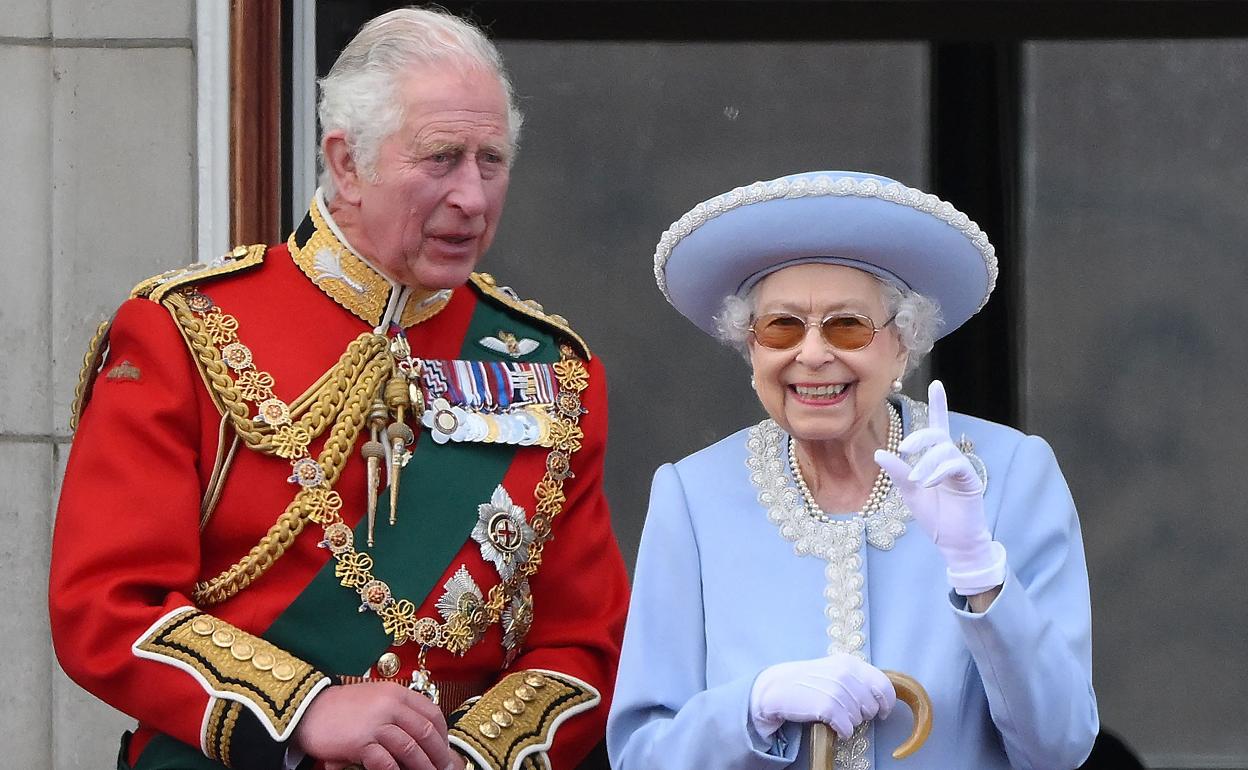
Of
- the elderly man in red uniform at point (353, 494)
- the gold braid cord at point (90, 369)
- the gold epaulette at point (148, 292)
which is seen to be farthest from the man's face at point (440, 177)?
the gold braid cord at point (90, 369)

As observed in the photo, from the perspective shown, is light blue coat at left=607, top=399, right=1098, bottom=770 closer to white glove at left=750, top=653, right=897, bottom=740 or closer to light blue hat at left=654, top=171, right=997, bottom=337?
white glove at left=750, top=653, right=897, bottom=740

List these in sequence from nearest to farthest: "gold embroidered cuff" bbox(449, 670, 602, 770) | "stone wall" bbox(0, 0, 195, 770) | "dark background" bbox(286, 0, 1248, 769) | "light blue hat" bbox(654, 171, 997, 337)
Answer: "light blue hat" bbox(654, 171, 997, 337) → "gold embroidered cuff" bbox(449, 670, 602, 770) → "stone wall" bbox(0, 0, 195, 770) → "dark background" bbox(286, 0, 1248, 769)

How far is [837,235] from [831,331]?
121 millimetres

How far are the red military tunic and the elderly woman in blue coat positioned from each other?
0.43 metres

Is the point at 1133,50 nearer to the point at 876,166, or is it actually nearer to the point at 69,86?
the point at 876,166

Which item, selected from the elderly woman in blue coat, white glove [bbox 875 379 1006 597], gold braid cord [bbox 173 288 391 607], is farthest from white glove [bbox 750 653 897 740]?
gold braid cord [bbox 173 288 391 607]

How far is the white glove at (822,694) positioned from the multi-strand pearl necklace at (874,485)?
0.24 meters

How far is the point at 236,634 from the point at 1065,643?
45.2 inches

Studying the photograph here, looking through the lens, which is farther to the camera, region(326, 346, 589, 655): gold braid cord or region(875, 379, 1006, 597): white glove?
region(326, 346, 589, 655): gold braid cord

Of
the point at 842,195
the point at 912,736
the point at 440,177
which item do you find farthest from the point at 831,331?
the point at 440,177

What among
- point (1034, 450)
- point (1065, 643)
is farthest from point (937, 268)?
point (1065, 643)

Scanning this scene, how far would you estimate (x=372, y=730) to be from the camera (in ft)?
10.2

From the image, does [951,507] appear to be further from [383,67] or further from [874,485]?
[383,67]

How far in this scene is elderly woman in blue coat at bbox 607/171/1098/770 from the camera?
2.78 meters
